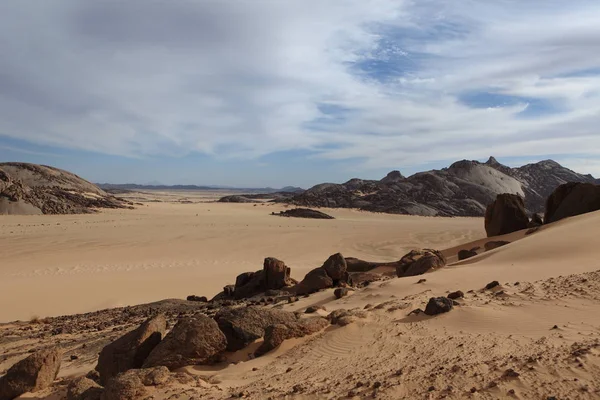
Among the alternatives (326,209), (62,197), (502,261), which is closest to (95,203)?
(62,197)

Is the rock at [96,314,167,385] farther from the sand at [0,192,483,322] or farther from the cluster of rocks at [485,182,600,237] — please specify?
the cluster of rocks at [485,182,600,237]

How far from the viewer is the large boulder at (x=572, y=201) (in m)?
17.1

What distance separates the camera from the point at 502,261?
10766 millimetres

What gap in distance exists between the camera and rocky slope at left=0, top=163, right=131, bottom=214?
34.1m

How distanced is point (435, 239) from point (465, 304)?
64.6 ft

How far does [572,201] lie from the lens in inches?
703

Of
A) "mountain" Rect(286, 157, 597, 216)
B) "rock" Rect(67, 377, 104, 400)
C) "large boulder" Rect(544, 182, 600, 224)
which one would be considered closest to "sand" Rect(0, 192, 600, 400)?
"rock" Rect(67, 377, 104, 400)

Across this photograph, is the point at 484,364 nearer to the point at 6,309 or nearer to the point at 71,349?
the point at 71,349

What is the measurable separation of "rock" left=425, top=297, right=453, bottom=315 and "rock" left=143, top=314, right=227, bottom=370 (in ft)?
9.39

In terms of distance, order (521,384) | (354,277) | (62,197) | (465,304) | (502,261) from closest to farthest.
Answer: (521,384)
(465,304)
(502,261)
(354,277)
(62,197)

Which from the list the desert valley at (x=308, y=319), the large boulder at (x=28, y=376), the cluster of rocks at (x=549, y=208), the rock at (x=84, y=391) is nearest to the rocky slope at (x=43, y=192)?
the desert valley at (x=308, y=319)

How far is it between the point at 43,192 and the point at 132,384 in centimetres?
4079

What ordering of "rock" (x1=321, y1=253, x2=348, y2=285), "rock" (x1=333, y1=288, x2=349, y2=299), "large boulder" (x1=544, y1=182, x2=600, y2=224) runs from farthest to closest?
"large boulder" (x1=544, y1=182, x2=600, y2=224)
"rock" (x1=321, y1=253, x2=348, y2=285)
"rock" (x1=333, y1=288, x2=349, y2=299)

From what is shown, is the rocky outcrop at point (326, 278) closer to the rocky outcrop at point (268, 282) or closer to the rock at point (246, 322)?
the rocky outcrop at point (268, 282)
